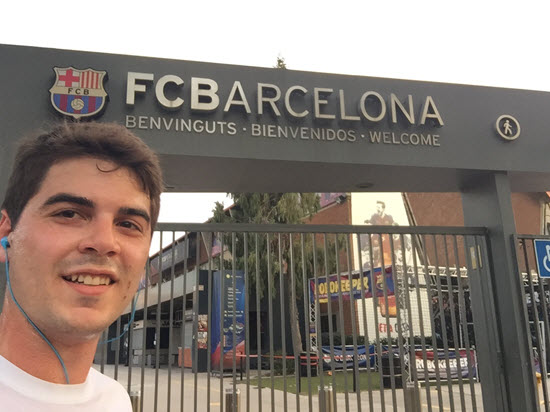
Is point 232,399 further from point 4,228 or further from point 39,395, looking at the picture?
point 4,228

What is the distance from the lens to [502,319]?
5086 mm

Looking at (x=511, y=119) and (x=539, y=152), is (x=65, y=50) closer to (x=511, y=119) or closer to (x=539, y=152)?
(x=511, y=119)

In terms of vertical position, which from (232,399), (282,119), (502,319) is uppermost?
(282,119)

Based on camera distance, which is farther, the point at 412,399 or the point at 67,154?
the point at 412,399

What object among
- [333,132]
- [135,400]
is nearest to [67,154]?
[135,400]

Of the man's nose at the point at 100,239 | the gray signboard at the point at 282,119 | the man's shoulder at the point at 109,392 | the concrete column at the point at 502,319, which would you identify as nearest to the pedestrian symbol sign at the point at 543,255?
the concrete column at the point at 502,319

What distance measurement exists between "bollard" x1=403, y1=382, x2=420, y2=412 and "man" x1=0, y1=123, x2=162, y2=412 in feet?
12.4

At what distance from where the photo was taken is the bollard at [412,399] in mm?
4473

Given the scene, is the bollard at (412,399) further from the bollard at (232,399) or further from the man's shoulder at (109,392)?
the man's shoulder at (109,392)

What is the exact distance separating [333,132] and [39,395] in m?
4.12

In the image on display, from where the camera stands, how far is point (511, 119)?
5387 mm

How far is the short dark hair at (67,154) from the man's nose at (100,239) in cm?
20

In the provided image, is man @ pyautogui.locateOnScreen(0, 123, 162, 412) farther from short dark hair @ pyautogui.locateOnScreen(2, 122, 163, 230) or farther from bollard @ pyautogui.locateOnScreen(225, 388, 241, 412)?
bollard @ pyautogui.locateOnScreen(225, 388, 241, 412)

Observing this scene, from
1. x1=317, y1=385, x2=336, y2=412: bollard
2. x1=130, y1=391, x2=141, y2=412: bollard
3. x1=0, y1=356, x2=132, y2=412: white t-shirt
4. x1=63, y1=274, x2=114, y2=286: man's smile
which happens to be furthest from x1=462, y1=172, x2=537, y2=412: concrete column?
x1=63, y1=274, x2=114, y2=286: man's smile
